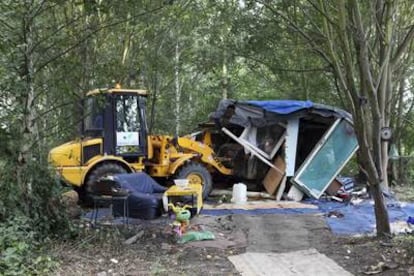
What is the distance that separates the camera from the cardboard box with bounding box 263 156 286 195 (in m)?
11.7

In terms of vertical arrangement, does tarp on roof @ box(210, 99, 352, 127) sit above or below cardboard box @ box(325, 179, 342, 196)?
above

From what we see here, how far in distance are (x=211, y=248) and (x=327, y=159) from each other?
5550 millimetres

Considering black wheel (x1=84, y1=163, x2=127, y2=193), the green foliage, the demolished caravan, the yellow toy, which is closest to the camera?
the green foliage

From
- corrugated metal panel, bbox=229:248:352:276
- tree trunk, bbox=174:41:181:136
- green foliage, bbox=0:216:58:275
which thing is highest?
tree trunk, bbox=174:41:181:136

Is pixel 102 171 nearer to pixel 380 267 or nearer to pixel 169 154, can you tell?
pixel 169 154

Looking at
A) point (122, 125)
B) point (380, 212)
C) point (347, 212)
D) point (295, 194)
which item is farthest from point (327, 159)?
point (380, 212)

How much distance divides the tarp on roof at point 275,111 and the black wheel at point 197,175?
1477 millimetres

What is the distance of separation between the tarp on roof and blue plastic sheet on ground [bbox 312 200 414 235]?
188cm

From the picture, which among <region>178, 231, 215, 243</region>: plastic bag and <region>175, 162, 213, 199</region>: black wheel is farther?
<region>175, 162, 213, 199</region>: black wheel

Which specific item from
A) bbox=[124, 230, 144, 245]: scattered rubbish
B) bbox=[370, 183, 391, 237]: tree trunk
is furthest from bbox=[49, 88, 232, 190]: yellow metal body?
bbox=[370, 183, 391, 237]: tree trunk

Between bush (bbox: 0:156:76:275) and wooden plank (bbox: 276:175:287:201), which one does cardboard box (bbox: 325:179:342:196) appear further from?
bush (bbox: 0:156:76:275)

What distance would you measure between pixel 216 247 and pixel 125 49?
332 inches

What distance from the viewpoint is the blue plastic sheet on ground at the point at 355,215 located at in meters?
8.35

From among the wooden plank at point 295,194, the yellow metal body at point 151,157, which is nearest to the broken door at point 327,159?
the wooden plank at point 295,194
